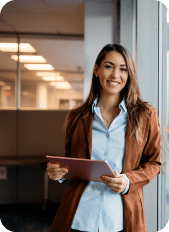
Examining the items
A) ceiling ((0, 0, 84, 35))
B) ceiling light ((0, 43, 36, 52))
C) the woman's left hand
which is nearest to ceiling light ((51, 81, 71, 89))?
ceiling light ((0, 43, 36, 52))

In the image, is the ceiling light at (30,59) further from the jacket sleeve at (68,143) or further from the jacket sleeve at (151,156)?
the jacket sleeve at (151,156)

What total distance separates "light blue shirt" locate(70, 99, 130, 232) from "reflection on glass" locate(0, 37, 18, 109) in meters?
2.24

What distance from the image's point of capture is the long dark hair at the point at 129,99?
973mm

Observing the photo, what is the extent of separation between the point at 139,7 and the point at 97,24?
1.61 ft

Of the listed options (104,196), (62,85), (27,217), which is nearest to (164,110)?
(104,196)

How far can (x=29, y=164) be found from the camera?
113 inches

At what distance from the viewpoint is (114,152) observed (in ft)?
3.13

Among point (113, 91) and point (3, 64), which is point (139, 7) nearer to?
point (113, 91)

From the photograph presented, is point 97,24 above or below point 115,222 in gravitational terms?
above

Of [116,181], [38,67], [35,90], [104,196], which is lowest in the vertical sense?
[104,196]

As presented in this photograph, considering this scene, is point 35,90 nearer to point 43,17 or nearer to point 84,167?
point 43,17

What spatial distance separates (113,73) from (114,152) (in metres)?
0.39

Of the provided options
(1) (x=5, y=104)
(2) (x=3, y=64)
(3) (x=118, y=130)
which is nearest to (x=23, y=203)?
(1) (x=5, y=104)

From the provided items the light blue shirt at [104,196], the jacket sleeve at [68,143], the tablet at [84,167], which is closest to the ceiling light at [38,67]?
the jacket sleeve at [68,143]
